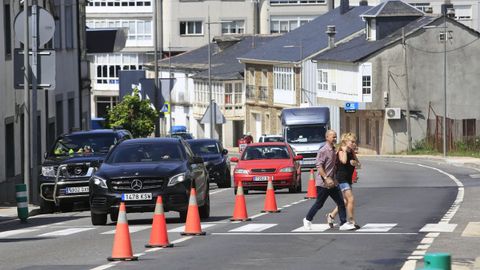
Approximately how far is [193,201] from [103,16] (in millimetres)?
109254

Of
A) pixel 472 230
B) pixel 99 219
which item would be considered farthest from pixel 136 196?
pixel 472 230

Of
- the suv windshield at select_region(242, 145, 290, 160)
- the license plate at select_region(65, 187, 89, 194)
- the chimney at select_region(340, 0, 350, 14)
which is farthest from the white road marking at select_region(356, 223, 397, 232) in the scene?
the chimney at select_region(340, 0, 350, 14)

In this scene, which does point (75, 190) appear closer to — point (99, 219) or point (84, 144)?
point (84, 144)

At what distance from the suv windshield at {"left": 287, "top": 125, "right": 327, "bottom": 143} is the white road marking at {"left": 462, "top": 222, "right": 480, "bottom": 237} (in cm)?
3962

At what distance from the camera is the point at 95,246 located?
66.6 ft

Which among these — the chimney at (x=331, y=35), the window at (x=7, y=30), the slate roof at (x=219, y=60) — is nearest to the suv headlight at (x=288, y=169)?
the window at (x=7, y=30)

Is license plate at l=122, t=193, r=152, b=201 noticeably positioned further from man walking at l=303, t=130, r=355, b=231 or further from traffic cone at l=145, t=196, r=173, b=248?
traffic cone at l=145, t=196, r=173, b=248

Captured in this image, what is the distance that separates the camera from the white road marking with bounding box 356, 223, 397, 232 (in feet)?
74.6

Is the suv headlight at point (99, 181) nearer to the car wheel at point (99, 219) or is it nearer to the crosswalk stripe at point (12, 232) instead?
the car wheel at point (99, 219)

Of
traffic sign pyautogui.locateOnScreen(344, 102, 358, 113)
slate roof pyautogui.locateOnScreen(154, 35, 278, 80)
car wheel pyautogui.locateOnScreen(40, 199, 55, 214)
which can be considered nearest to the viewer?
car wheel pyautogui.locateOnScreen(40, 199, 55, 214)

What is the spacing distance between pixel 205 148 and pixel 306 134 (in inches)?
678

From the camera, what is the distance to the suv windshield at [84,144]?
33.7m

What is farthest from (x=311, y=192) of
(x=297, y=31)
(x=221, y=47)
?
(x=221, y=47)

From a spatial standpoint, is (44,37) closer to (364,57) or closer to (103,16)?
(364,57)
